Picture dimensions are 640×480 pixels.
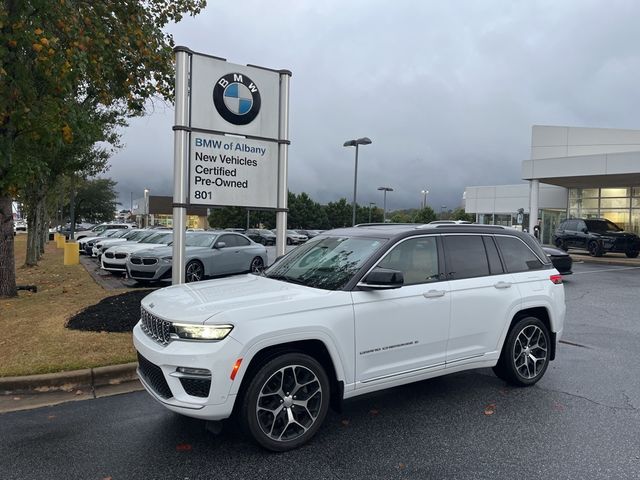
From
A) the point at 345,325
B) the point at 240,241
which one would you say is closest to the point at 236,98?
the point at 345,325

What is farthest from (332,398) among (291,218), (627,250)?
(291,218)

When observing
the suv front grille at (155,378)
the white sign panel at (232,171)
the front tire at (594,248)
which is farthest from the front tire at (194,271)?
the front tire at (594,248)

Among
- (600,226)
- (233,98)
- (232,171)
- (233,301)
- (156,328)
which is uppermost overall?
(233,98)

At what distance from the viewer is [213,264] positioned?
1320cm

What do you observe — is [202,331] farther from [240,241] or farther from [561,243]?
[561,243]

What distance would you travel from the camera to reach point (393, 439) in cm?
391

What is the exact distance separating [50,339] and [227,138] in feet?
12.6

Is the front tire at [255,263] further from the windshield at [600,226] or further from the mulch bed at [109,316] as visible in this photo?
the windshield at [600,226]

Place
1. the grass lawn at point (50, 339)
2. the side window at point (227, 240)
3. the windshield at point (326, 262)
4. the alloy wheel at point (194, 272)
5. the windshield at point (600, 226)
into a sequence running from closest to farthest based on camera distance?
the windshield at point (326, 262) → the grass lawn at point (50, 339) → the alloy wheel at point (194, 272) → the side window at point (227, 240) → the windshield at point (600, 226)

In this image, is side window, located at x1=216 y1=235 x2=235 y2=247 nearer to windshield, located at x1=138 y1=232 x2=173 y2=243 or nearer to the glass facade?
windshield, located at x1=138 y1=232 x2=173 y2=243

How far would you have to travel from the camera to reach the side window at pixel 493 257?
5062mm

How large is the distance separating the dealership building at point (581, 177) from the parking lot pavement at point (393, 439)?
2164cm

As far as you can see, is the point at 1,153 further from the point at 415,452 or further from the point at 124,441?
the point at 415,452

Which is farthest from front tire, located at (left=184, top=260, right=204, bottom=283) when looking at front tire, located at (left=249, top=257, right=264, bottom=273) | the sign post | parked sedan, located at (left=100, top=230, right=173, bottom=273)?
the sign post
